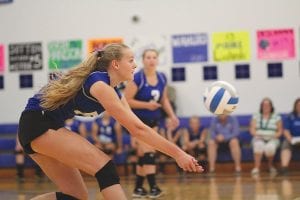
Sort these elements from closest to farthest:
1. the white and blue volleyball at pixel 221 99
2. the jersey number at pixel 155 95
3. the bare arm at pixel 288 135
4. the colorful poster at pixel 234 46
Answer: the white and blue volleyball at pixel 221 99
the jersey number at pixel 155 95
the bare arm at pixel 288 135
the colorful poster at pixel 234 46

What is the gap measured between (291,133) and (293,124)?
0.17m

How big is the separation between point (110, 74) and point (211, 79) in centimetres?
791

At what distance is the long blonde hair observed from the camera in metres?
3.82

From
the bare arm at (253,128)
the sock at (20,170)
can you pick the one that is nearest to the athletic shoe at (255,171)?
the bare arm at (253,128)

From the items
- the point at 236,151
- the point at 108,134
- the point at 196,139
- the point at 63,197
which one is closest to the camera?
the point at 63,197

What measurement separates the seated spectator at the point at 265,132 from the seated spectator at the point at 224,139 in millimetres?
300

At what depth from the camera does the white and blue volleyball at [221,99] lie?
→ 5133mm

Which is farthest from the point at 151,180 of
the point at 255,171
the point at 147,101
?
the point at 255,171

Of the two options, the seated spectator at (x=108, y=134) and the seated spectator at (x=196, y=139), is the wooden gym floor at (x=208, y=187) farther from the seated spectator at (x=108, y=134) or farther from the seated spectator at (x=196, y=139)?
the seated spectator at (x=108, y=134)

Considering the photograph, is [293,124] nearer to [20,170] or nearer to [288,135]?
[288,135]

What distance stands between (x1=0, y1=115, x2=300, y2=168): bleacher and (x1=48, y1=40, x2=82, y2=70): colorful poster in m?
1.69

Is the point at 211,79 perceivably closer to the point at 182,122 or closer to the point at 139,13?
the point at 182,122

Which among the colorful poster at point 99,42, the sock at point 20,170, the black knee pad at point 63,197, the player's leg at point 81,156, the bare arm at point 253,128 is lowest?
the sock at point 20,170

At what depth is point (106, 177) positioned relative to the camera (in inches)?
145
